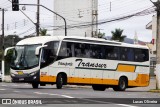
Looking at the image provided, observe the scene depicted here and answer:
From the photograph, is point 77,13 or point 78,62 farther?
point 77,13

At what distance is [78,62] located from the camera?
34.7m

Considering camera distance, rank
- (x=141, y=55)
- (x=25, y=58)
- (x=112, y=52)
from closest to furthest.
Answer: (x=25, y=58), (x=112, y=52), (x=141, y=55)

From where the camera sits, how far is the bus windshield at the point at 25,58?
109ft

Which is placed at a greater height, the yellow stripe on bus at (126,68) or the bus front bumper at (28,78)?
the yellow stripe on bus at (126,68)

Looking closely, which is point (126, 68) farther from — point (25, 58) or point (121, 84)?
point (25, 58)

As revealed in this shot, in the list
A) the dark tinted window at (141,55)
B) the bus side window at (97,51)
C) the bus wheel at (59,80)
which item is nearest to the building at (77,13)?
the dark tinted window at (141,55)

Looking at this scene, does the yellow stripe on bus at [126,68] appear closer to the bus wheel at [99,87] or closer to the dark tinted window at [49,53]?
the bus wheel at [99,87]

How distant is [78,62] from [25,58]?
11.9 ft

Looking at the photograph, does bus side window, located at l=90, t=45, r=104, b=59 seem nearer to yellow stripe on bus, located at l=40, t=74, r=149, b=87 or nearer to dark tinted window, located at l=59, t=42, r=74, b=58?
yellow stripe on bus, located at l=40, t=74, r=149, b=87

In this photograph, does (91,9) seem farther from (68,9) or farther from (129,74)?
(129,74)

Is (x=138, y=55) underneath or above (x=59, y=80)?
above

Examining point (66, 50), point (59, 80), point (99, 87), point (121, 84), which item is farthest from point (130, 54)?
point (59, 80)

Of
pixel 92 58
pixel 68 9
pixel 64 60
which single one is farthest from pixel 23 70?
pixel 68 9

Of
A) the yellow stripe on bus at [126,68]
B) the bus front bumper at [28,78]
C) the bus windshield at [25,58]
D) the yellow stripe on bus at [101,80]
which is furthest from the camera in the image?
the yellow stripe on bus at [126,68]
